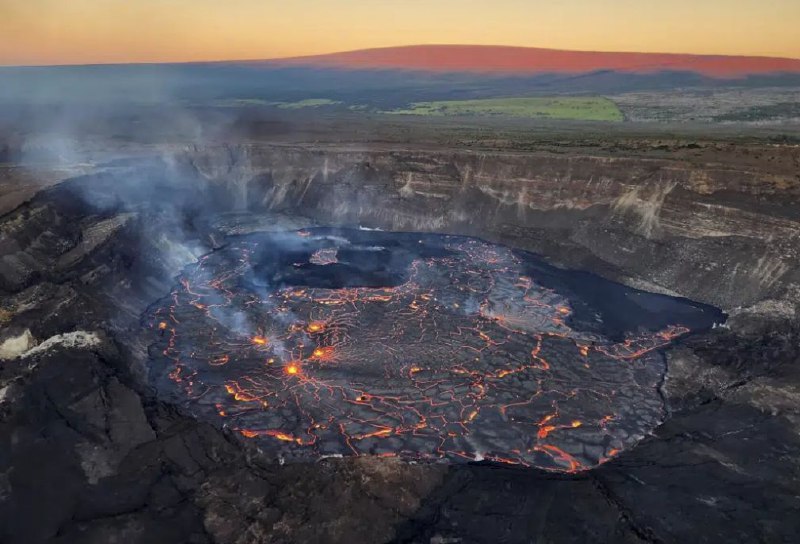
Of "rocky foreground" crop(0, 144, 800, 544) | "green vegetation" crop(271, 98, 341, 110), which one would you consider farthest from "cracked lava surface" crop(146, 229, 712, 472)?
"green vegetation" crop(271, 98, 341, 110)

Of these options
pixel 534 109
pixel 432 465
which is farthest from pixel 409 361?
pixel 534 109

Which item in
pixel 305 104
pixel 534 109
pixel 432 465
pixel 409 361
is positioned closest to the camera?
pixel 432 465

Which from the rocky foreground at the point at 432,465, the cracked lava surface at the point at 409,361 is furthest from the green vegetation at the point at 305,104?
the cracked lava surface at the point at 409,361

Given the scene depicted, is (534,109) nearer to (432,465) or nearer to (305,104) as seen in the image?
(305,104)

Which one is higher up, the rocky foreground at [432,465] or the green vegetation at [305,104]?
the green vegetation at [305,104]

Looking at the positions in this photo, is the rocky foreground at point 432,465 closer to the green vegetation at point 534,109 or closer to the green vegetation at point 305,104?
the green vegetation at point 534,109

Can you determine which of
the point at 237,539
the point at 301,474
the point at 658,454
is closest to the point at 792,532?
the point at 658,454
